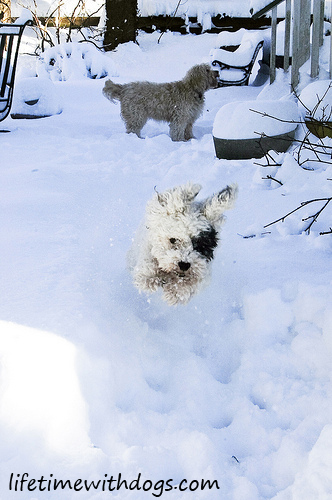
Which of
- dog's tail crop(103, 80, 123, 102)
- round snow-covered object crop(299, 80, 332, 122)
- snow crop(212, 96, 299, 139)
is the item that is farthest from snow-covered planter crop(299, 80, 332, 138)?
dog's tail crop(103, 80, 123, 102)

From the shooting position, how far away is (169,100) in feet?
25.3

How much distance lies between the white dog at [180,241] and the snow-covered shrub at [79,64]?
1049cm

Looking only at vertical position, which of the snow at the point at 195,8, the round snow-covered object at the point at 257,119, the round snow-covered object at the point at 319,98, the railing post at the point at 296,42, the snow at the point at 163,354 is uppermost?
the snow at the point at 195,8

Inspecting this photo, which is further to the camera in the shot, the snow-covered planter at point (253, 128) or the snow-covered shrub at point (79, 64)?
the snow-covered shrub at point (79, 64)

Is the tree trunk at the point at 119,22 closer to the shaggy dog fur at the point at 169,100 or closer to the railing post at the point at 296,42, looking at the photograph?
the shaggy dog fur at the point at 169,100

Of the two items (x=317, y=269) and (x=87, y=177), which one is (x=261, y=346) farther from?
(x=87, y=177)

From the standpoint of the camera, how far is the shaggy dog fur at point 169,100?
7648mm

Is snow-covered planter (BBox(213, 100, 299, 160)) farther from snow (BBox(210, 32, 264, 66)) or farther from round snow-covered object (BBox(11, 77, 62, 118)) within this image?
snow (BBox(210, 32, 264, 66))

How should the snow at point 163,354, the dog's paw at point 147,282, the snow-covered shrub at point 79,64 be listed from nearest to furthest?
1. the snow at point 163,354
2. the dog's paw at point 147,282
3. the snow-covered shrub at point 79,64

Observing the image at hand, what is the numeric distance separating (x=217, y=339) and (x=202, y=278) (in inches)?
15.3

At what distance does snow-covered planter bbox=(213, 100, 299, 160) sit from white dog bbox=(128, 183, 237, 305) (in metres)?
2.73

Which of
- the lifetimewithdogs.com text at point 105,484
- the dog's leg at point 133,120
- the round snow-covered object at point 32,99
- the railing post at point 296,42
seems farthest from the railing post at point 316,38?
the lifetimewithdogs.com text at point 105,484

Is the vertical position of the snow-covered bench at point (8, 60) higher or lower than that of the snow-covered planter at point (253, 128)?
higher

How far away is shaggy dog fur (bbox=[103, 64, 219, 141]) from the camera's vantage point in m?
7.65
